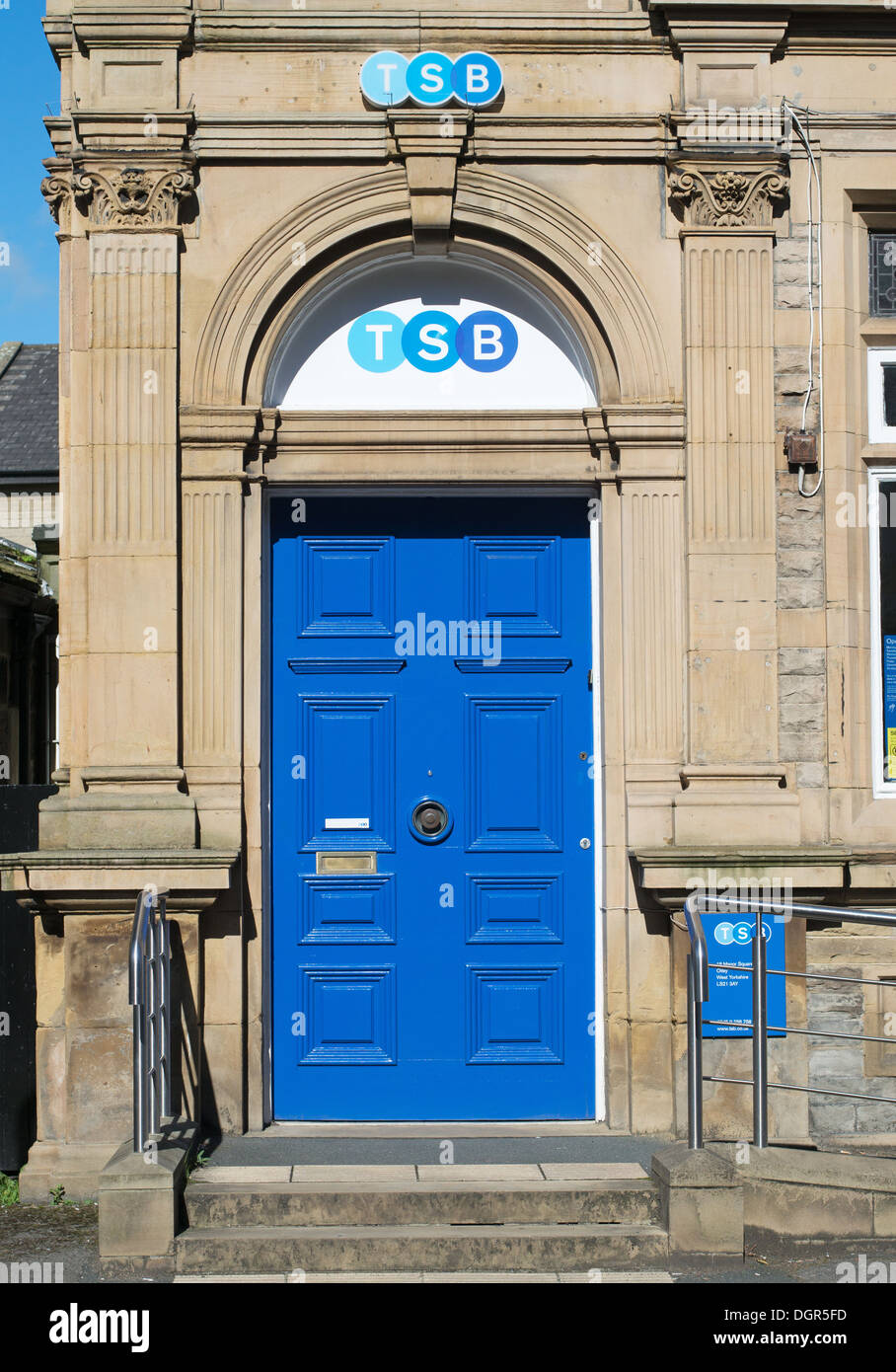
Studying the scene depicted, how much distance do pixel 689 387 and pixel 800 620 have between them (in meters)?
1.22

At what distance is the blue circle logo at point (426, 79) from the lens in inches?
268

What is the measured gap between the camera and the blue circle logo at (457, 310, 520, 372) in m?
7.11

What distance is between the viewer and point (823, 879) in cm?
655

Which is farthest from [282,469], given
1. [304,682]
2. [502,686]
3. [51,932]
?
[51,932]

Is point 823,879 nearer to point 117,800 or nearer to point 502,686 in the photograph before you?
point 502,686

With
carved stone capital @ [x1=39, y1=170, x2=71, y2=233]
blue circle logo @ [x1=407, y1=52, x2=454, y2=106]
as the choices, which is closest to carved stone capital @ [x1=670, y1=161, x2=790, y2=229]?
blue circle logo @ [x1=407, y1=52, x2=454, y2=106]

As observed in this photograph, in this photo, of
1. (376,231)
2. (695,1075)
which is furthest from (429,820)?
(376,231)

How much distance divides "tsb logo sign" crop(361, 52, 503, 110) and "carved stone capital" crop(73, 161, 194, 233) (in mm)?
993

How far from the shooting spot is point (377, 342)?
23.4 ft

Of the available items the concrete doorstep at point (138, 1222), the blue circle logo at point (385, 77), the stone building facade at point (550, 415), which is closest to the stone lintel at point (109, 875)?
the stone building facade at point (550, 415)

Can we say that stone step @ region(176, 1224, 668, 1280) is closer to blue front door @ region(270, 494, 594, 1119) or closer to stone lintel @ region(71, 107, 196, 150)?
blue front door @ region(270, 494, 594, 1119)

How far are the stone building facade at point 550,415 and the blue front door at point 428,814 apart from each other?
0.13 metres

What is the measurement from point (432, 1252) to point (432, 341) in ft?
13.8

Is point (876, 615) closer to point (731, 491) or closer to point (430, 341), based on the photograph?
point (731, 491)
